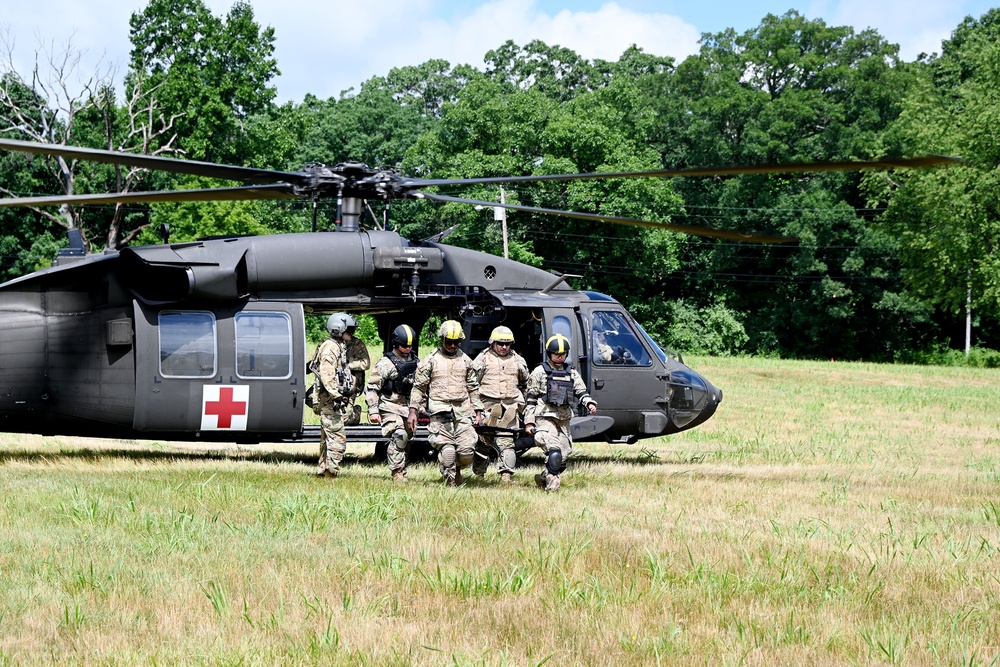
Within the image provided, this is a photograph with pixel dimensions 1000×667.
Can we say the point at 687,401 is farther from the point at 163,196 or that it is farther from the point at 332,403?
the point at 163,196

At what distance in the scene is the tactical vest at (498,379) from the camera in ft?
39.5

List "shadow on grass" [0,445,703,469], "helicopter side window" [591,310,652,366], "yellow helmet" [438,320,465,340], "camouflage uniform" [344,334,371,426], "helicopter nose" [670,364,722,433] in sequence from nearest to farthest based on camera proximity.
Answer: "yellow helmet" [438,320,465,340], "shadow on grass" [0,445,703,469], "camouflage uniform" [344,334,371,426], "helicopter side window" [591,310,652,366], "helicopter nose" [670,364,722,433]

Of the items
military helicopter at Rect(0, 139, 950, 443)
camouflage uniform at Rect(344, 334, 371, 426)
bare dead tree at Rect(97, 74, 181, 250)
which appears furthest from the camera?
bare dead tree at Rect(97, 74, 181, 250)

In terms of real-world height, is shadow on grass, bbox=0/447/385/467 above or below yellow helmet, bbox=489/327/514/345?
below

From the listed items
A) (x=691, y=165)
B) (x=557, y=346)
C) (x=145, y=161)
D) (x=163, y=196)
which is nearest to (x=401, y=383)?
(x=557, y=346)

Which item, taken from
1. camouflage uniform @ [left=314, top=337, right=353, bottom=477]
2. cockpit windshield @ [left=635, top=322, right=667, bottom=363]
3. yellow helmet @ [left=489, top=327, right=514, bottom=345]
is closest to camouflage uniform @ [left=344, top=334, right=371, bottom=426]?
camouflage uniform @ [left=314, top=337, right=353, bottom=477]

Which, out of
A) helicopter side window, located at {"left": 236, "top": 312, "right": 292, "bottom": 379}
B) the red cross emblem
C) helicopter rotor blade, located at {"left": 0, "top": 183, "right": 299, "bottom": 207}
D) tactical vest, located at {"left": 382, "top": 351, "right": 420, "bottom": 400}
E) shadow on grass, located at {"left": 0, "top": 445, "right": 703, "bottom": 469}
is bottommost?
shadow on grass, located at {"left": 0, "top": 445, "right": 703, "bottom": 469}

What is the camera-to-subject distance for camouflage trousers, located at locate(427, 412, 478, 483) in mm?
11711

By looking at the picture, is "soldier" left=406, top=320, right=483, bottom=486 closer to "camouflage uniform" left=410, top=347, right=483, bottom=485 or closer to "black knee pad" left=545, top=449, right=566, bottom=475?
"camouflage uniform" left=410, top=347, right=483, bottom=485

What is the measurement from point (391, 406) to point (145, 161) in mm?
4546

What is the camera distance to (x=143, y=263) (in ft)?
40.3

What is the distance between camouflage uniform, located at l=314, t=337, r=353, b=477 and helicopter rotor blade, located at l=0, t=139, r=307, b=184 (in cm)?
207

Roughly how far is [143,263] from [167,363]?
111cm

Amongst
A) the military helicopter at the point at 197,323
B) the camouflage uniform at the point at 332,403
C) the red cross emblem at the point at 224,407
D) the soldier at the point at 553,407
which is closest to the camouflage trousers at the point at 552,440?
the soldier at the point at 553,407
